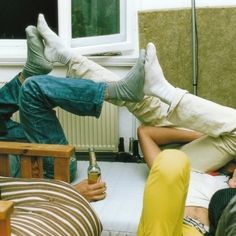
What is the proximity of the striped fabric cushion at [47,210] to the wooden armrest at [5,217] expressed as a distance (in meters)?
0.19

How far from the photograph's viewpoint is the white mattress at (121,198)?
180cm

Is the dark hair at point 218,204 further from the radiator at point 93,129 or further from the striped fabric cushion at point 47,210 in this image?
the radiator at point 93,129

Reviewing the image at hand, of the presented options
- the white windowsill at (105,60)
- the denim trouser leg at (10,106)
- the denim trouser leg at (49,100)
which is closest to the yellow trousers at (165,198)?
the denim trouser leg at (49,100)

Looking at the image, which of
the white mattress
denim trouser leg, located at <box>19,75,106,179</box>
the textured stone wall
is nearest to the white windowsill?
the textured stone wall

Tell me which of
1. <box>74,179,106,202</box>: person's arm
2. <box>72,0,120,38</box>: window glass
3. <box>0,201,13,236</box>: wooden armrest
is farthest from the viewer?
<box>72,0,120,38</box>: window glass

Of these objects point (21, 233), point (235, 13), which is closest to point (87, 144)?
point (235, 13)

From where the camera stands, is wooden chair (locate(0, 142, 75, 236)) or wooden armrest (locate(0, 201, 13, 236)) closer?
wooden armrest (locate(0, 201, 13, 236))

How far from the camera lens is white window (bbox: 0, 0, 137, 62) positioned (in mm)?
2721

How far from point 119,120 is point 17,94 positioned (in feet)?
2.87

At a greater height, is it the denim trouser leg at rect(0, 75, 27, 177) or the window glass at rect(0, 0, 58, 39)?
the window glass at rect(0, 0, 58, 39)

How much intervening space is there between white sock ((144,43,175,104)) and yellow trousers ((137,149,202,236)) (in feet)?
2.79

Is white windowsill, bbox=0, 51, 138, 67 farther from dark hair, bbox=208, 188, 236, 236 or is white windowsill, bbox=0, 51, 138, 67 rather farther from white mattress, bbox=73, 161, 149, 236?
dark hair, bbox=208, 188, 236, 236

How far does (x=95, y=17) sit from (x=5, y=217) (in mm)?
1935

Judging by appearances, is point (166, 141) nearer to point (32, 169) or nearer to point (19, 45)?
point (32, 169)
